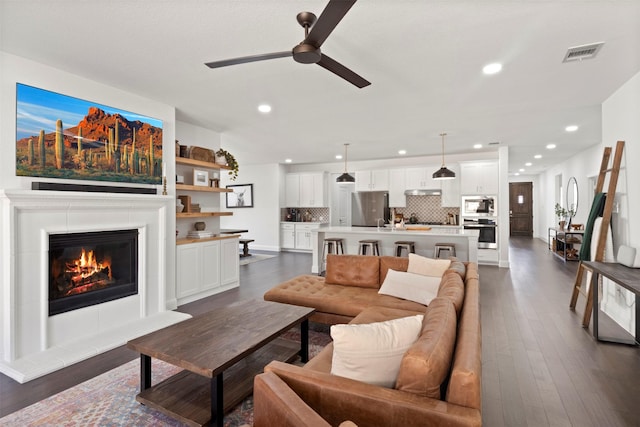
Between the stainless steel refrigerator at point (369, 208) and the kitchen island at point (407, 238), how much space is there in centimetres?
225

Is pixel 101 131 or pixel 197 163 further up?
pixel 101 131

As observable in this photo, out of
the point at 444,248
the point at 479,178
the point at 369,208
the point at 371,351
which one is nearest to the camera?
the point at 371,351

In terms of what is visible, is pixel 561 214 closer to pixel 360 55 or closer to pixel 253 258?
pixel 253 258

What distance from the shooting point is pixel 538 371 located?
2650 millimetres

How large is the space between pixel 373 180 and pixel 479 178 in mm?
2628

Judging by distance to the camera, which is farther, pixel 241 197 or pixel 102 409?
pixel 241 197

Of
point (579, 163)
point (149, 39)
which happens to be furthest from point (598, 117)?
point (149, 39)

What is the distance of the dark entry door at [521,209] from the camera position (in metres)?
13.4

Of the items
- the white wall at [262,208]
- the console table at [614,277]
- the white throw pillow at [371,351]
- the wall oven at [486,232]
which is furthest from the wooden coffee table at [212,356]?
the white wall at [262,208]

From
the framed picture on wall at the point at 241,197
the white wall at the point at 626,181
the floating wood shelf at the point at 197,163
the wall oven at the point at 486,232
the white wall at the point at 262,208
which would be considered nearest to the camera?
the white wall at the point at 626,181

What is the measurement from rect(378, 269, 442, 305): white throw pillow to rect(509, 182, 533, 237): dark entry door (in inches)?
489

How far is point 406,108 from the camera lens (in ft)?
14.5

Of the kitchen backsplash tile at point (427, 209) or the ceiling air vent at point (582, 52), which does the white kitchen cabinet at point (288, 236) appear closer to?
the kitchen backsplash tile at point (427, 209)

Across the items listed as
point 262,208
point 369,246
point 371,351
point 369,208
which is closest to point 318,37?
point 371,351
